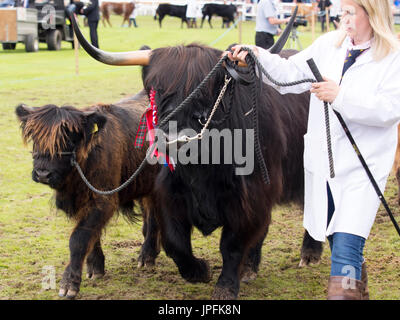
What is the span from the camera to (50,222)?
593 centimetres

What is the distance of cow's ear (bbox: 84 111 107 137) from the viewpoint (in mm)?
4289

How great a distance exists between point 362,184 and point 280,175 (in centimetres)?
114

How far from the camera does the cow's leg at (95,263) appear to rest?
185 inches

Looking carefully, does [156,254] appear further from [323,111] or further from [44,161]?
[323,111]

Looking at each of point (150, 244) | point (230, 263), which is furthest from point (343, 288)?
point (150, 244)

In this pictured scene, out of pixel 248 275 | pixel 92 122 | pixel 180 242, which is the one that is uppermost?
pixel 92 122

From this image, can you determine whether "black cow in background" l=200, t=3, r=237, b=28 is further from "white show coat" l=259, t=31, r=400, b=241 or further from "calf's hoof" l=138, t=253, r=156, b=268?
"white show coat" l=259, t=31, r=400, b=241

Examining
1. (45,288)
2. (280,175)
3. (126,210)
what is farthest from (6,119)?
(280,175)

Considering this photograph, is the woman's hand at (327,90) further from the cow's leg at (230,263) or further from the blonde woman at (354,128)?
the cow's leg at (230,263)

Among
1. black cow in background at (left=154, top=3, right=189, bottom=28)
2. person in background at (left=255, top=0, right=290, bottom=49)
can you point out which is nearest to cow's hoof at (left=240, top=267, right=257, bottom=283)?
person in background at (left=255, top=0, right=290, bottom=49)

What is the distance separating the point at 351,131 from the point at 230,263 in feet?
4.41

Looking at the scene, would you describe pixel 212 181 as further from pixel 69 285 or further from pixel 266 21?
pixel 266 21

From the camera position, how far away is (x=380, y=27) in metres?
3.14

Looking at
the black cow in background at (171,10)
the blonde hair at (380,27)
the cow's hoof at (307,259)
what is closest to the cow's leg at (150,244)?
the cow's hoof at (307,259)
